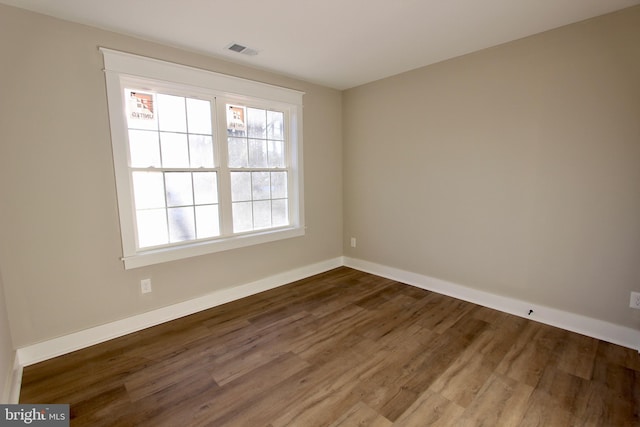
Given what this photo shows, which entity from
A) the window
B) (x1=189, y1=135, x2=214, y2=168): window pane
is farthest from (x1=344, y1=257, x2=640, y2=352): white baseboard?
(x1=189, y1=135, x2=214, y2=168): window pane

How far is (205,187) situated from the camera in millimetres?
2939

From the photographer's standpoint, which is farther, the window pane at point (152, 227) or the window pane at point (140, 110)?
the window pane at point (152, 227)

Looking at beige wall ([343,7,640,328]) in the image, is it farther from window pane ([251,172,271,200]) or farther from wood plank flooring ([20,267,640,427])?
window pane ([251,172,271,200])

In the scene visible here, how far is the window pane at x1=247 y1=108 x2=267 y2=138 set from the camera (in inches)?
127

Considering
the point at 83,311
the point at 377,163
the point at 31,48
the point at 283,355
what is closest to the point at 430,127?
the point at 377,163

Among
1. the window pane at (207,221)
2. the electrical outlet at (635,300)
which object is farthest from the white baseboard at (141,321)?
the electrical outlet at (635,300)

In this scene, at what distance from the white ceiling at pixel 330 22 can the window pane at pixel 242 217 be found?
145 cm

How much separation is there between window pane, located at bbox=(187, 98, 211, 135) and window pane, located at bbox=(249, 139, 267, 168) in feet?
1.65

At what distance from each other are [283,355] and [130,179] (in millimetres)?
1874

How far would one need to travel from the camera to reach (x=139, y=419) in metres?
1.64

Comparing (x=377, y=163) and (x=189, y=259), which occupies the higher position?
(x=377, y=163)

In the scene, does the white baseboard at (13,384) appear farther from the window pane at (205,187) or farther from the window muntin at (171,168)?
the window pane at (205,187)

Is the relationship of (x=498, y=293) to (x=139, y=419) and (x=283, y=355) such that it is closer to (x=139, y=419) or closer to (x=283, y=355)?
(x=283, y=355)

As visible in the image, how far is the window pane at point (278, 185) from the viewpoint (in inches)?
139
